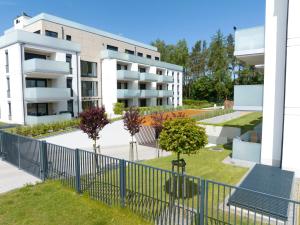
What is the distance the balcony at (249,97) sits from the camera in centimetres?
1134

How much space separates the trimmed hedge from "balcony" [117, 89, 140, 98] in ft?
43.8

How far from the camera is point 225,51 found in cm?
6719

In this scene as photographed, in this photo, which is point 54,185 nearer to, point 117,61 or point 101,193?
point 101,193

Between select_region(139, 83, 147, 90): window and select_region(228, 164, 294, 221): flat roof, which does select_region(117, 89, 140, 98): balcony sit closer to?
select_region(139, 83, 147, 90): window

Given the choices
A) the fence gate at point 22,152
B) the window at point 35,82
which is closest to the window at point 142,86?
the window at point 35,82

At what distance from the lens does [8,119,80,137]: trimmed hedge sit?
18.8 metres

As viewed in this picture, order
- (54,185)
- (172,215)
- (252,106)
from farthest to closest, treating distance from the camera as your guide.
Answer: (252,106) → (54,185) → (172,215)

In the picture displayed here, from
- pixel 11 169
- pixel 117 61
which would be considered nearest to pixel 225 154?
pixel 11 169

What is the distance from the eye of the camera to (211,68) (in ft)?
229

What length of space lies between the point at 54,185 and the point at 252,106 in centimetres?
1012

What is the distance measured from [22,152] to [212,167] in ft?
32.3

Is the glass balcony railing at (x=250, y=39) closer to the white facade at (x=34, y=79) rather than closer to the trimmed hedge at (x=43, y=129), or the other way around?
the trimmed hedge at (x=43, y=129)

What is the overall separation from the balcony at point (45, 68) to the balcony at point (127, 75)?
10.3 metres

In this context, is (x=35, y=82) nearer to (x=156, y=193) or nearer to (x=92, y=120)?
(x=92, y=120)
